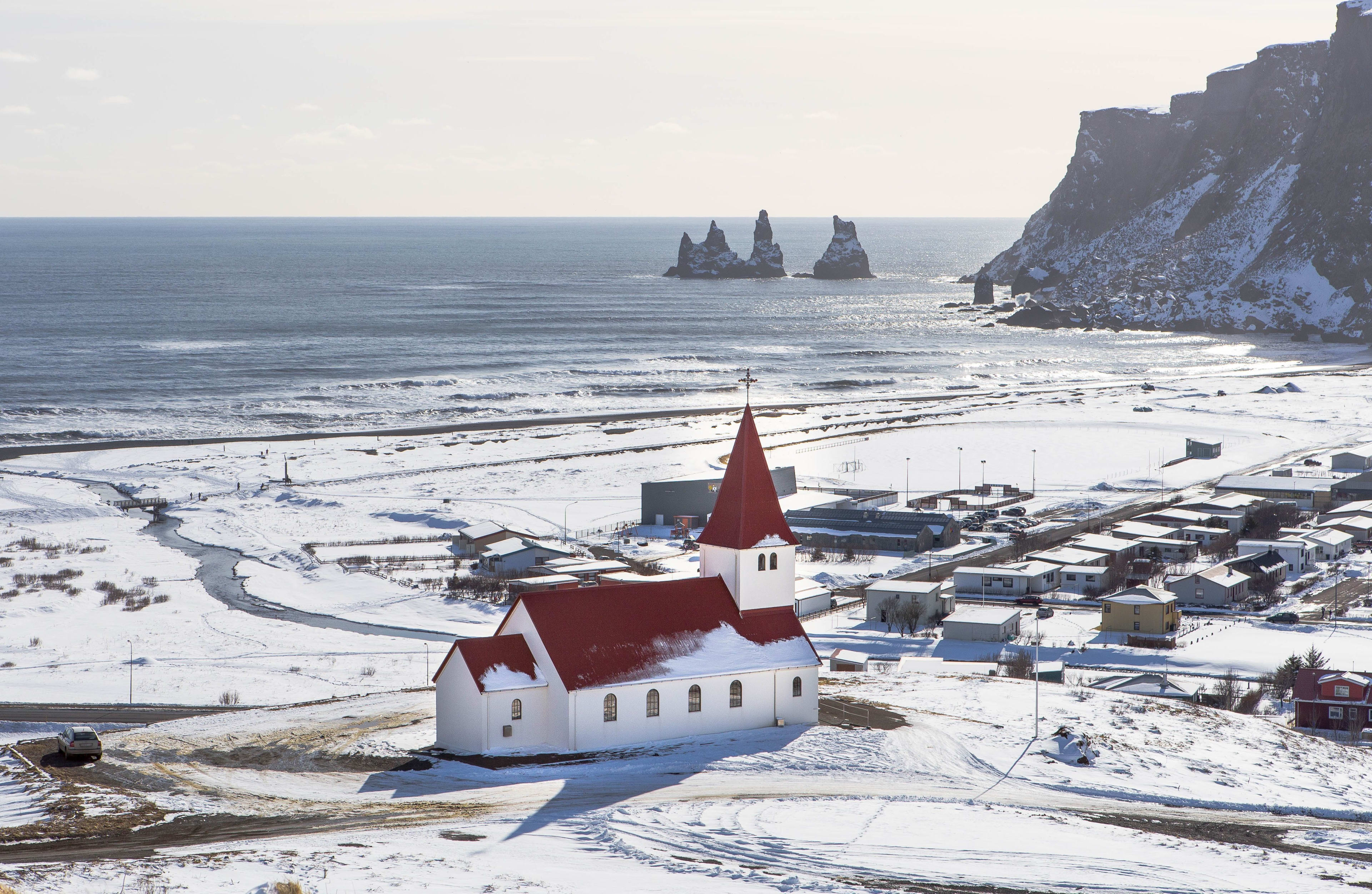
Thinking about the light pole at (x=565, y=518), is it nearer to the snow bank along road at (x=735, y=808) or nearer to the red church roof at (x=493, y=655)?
the snow bank along road at (x=735, y=808)

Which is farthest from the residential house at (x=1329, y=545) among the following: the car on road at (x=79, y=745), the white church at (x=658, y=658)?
the car on road at (x=79, y=745)

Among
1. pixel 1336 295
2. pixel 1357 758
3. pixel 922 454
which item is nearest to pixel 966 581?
pixel 1357 758

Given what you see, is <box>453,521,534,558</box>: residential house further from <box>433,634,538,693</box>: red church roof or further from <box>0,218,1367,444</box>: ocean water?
<box>0,218,1367,444</box>: ocean water

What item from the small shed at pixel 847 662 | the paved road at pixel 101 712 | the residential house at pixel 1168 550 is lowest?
the small shed at pixel 847 662

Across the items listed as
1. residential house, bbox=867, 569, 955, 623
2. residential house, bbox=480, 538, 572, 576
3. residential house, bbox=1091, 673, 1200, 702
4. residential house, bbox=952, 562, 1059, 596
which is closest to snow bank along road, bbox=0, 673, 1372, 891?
residential house, bbox=1091, 673, 1200, 702

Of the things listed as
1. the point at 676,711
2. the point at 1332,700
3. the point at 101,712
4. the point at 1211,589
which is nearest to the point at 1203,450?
the point at 1211,589

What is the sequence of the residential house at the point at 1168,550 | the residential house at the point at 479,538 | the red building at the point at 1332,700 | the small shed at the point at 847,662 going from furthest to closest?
1. the residential house at the point at 1168,550
2. the residential house at the point at 479,538
3. the small shed at the point at 847,662
4. the red building at the point at 1332,700
